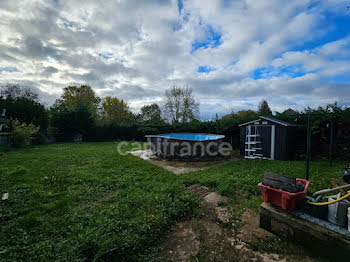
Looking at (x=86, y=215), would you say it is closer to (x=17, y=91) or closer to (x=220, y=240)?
(x=220, y=240)

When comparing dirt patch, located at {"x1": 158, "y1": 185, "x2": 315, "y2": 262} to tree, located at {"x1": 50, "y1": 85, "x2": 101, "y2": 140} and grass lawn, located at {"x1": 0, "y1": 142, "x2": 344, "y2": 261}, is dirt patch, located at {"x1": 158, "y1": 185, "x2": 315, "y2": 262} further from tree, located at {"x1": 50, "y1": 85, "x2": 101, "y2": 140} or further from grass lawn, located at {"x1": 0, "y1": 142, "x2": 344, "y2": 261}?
tree, located at {"x1": 50, "y1": 85, "x2": 101, "y2": 140}

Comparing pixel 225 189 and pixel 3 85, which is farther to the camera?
pixel 3 85

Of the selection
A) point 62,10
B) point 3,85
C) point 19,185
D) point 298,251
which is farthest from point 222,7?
point 3,85

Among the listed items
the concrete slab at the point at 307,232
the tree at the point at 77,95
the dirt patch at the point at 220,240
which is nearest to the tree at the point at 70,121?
the tree at the point at 77,95

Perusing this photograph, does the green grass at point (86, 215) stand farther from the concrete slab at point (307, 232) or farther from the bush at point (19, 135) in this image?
the bush at point (19, 135)

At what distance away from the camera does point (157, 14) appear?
16.9 ft

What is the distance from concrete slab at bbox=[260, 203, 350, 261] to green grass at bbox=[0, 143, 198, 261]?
1.10m

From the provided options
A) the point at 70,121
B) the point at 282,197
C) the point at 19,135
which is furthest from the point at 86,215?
the point at 70,121

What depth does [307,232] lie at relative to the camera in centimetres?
158

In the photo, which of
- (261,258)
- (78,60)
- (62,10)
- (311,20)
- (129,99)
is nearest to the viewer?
(261,258)

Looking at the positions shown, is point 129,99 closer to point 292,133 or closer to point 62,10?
point 62,10

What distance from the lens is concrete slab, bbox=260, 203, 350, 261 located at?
1.39m

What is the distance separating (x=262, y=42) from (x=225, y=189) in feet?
20.1

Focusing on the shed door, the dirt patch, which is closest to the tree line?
the shed door
